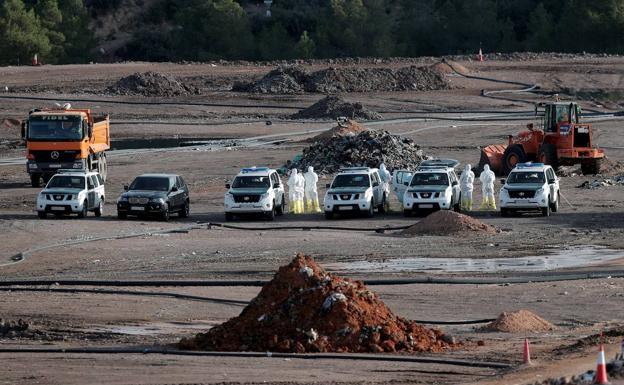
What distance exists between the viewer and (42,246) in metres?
36.0

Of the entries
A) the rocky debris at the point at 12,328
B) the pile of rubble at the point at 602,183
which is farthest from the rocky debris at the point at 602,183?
the rocky debris at the point at 12,328

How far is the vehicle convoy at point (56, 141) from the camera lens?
48938 mm

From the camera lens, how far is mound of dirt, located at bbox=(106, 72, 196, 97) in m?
82.1

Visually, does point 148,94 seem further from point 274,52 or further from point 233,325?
point 233,325

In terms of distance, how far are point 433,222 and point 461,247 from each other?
3.04 m

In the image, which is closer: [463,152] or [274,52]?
[463,152]

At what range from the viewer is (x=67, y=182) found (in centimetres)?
4250

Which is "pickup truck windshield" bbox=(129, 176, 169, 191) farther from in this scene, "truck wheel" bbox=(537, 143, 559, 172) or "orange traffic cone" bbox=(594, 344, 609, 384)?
"orange traffic cone" bbox=(594, 344, 609, 384)

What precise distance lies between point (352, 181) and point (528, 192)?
5.15 metres

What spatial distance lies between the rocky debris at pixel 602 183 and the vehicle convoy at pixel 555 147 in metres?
1.40

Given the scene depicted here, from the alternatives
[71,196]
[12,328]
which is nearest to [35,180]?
[71,196]

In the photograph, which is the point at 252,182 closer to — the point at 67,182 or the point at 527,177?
the point at 67,182

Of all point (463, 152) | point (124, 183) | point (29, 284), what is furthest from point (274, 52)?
point (29, 284)

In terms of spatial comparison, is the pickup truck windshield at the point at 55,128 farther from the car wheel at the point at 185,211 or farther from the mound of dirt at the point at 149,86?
the mound of dirt at the point at 149,86
